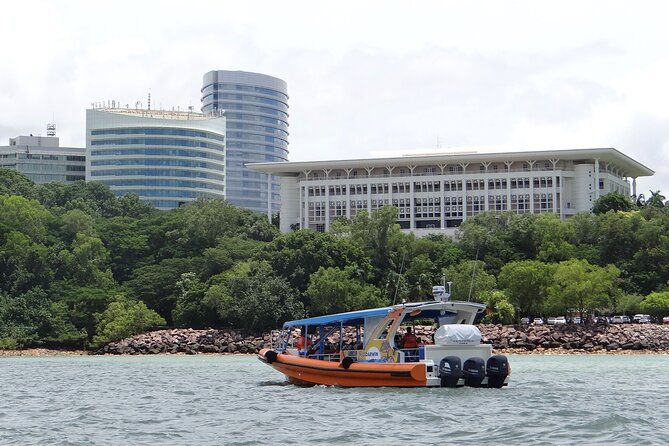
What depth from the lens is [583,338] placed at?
81312 mm

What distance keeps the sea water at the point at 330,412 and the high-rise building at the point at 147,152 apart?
475ft

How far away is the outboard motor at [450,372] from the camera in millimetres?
38625

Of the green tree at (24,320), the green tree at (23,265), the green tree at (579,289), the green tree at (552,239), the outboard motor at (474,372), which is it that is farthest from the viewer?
the green tree at (23,265)

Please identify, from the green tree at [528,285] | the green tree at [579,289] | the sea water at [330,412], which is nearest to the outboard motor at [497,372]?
the sea water at [330,412]

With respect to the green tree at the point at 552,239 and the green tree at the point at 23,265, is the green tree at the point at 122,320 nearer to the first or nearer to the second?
the green tree at the point at 23,265

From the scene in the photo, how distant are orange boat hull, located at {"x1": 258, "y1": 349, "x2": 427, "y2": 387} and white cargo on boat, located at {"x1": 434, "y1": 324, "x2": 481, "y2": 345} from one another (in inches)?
53.3

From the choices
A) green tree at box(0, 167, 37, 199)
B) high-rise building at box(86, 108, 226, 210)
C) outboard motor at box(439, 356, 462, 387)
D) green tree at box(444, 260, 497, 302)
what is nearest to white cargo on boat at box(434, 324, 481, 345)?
outboard motor at box(439, 356, 462, 387)

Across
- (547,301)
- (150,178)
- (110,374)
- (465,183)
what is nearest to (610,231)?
Result: (547,301)

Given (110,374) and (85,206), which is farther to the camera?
(85,206)

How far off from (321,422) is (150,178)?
551 ft

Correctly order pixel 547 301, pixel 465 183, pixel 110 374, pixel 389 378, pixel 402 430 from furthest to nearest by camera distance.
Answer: pixel 465 183 → pixel 547 301 → pixel 110 374 → pixel 389 378 → pixel 402 430

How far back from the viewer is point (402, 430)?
29031 millimetres

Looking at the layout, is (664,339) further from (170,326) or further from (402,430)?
(402,430)

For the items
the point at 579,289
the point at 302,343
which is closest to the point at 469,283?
the point at 579,289
